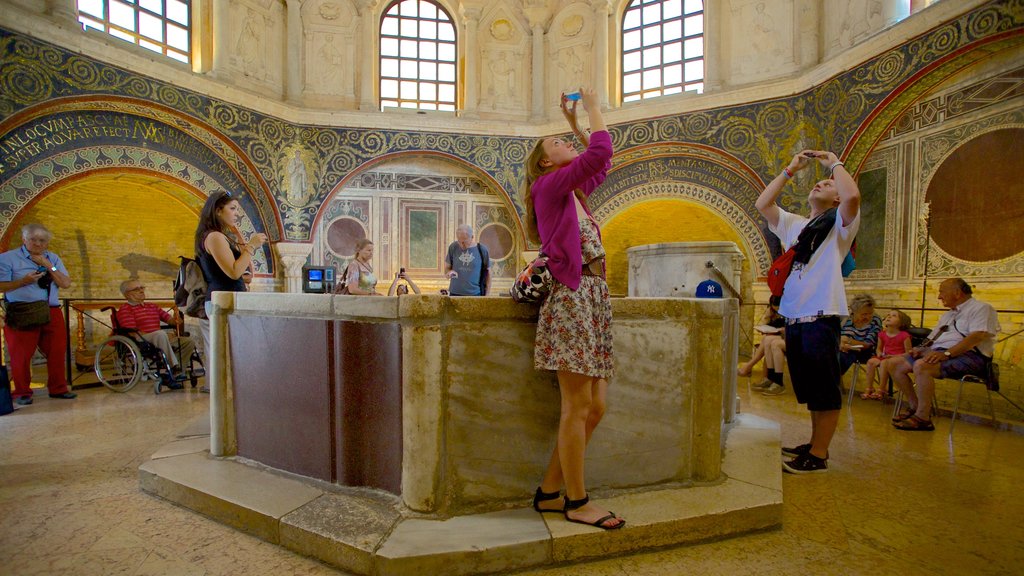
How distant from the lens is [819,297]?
305 centimetres

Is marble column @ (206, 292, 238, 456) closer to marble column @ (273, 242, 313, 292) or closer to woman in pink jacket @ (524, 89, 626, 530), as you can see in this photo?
woman in pink jacket @ (524, 89, 626, 530)

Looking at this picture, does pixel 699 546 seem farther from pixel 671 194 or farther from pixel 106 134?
pixel 106 134

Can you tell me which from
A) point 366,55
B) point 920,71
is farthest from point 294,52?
point 920,71

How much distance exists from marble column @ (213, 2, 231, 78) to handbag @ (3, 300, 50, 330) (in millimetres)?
4915

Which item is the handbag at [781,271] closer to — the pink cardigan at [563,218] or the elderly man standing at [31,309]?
the pink cardigan at [563,218]

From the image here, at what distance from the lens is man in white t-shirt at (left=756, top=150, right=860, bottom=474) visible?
2994 millimetres

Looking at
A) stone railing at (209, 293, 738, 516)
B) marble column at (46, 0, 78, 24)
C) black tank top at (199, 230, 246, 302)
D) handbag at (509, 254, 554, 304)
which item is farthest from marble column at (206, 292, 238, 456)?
marble column at (46, 0, 78, 24)

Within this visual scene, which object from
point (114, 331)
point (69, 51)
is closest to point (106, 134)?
point (69, 51)

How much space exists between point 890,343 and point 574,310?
200 inches

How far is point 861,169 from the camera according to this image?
7000mm

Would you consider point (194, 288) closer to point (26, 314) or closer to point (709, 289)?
point (26, 314)

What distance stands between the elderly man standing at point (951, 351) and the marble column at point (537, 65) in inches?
300

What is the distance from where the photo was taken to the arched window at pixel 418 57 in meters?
10.3

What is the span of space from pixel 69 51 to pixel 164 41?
182 centimetres
